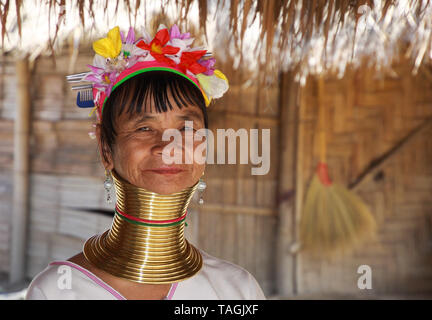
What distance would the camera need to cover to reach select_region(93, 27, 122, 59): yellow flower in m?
1.58

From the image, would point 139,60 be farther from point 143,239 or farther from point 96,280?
point 96,280

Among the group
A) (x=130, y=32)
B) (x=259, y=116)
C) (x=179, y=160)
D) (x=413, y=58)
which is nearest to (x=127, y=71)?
(x=130, y=32)

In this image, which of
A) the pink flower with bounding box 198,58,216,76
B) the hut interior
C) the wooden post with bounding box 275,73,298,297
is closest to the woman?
the pink flower with bounding box 198,58,216,76

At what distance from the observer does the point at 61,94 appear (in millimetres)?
4746

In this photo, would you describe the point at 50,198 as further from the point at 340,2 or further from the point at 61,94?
the point at 340,2

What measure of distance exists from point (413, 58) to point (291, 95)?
120 centimetres

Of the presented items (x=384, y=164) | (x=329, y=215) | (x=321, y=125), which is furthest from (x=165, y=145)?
(x=384, y=164)

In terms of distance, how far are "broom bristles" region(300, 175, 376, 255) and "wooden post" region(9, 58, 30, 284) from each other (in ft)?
9.79

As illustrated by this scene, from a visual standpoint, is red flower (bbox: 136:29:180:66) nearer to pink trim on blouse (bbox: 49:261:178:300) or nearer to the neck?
the neck

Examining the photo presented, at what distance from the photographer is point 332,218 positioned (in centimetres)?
480

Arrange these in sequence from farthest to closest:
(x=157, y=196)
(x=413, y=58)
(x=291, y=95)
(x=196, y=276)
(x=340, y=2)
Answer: (x=291, y=95) < (x=413, y=58) < (x=340, y=2) < (x=196, y=276) < (x=157, y=196)

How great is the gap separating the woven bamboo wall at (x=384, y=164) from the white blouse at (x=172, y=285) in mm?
3104
